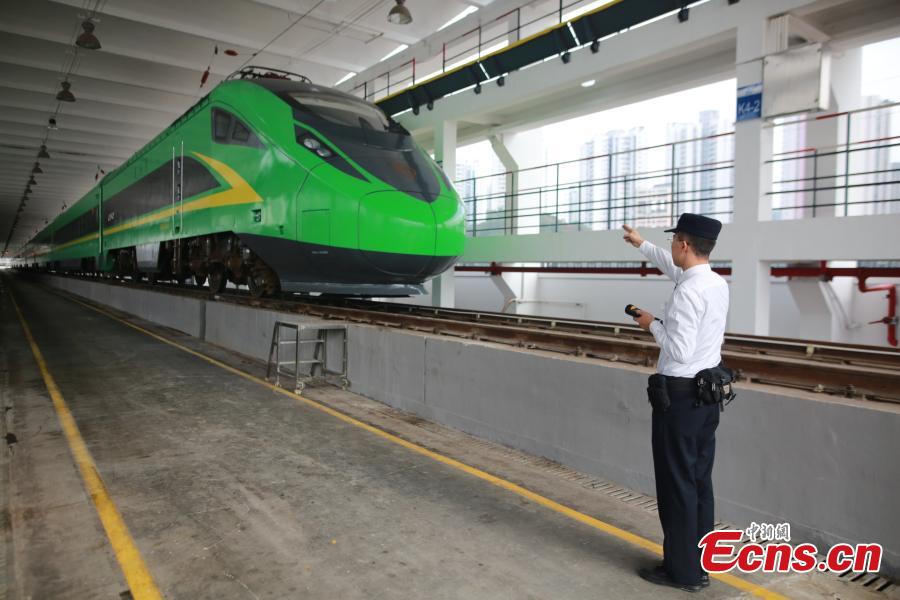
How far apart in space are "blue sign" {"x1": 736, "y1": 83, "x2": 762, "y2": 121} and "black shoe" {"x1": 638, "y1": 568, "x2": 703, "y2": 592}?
7.84 metres

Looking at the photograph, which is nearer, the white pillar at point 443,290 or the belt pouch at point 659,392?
the belt pouch at point 659,392

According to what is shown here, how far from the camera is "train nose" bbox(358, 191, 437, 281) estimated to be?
24.6ft

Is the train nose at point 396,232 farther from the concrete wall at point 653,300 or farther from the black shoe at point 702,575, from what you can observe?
the concrete wall at point 653,300

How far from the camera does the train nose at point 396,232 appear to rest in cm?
750

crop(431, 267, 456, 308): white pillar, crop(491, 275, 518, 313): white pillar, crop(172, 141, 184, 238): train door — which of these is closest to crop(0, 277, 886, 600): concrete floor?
crop(172, 141, 184, 238): train door

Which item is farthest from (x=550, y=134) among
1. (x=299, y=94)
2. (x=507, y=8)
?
(x=299, y=94)

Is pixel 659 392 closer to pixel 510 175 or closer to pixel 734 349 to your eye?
pixel 734 349

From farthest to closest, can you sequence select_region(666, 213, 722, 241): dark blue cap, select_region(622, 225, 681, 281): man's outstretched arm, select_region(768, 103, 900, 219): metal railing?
select_region(768, 103, 900, 219): metal railing → select_region(622, 225, 681, 281): man's outstretched arm → select_region(666, 213, 722, 241): dark blue cap

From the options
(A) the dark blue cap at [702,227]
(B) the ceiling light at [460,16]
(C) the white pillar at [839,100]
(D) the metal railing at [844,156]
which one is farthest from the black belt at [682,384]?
(B) the ceiling light at [460,16]

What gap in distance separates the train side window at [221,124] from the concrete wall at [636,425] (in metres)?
4.39

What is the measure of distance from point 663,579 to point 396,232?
5.48m

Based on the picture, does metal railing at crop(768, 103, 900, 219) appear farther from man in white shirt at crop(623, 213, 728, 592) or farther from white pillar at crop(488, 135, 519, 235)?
man in white shirt at crop(623, 213, 728, 592)

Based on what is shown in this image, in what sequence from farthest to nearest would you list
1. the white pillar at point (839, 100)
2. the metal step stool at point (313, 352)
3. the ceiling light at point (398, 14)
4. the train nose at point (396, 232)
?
the ceiling light at point (398, 14) < the white pillar at point (839, 100) < the train nose at point (396, 232) < the metal step stool at point (313, 352)

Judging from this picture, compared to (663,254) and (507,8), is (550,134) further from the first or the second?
(663,254)
